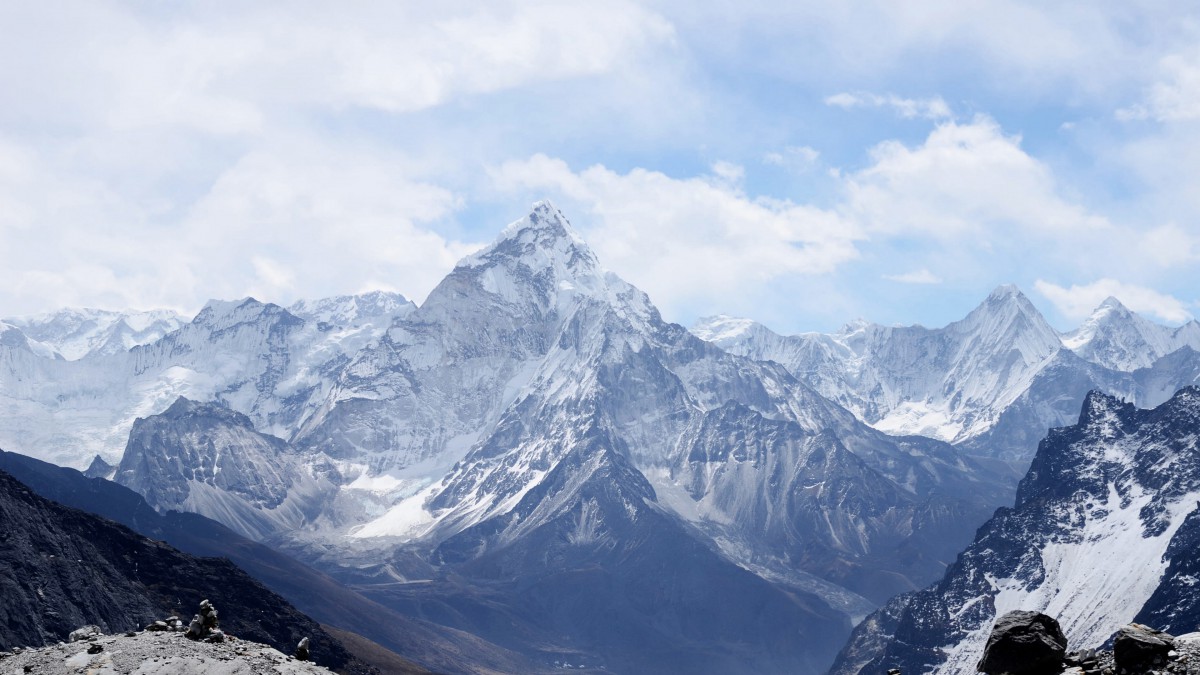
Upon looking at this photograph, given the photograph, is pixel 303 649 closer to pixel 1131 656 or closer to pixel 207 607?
pixel 207 607

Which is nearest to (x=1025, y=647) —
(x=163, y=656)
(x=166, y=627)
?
(x=163, y=656)

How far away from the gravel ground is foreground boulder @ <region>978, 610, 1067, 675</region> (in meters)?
29.3

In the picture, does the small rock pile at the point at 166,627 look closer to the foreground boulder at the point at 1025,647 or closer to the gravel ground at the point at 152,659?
the gravel ground at the point at 152,659

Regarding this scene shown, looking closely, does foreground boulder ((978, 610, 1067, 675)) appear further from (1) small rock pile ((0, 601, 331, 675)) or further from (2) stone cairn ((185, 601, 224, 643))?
(2) stone cairn ((185, 601, 224, 643))

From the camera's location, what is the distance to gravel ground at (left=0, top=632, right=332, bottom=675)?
6003cm

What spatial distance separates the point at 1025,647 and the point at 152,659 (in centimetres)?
3604

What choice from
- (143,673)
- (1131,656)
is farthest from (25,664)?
(1131,656)

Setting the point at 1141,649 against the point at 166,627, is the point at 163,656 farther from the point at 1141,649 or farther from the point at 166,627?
the point at 1141,649

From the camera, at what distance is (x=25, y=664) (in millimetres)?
62125

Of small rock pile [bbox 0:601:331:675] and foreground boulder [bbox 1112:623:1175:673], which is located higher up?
foreground boulder [bbox 1112:623:1175:673]

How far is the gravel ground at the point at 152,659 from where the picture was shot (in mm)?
60031

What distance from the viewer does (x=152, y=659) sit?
60719 millimetres

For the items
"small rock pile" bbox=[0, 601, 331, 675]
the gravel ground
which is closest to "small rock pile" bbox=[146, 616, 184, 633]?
"small rock pile" bbox=[0, 601, 331, 675]

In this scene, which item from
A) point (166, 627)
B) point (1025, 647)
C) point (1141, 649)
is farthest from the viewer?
point (166, 627)
